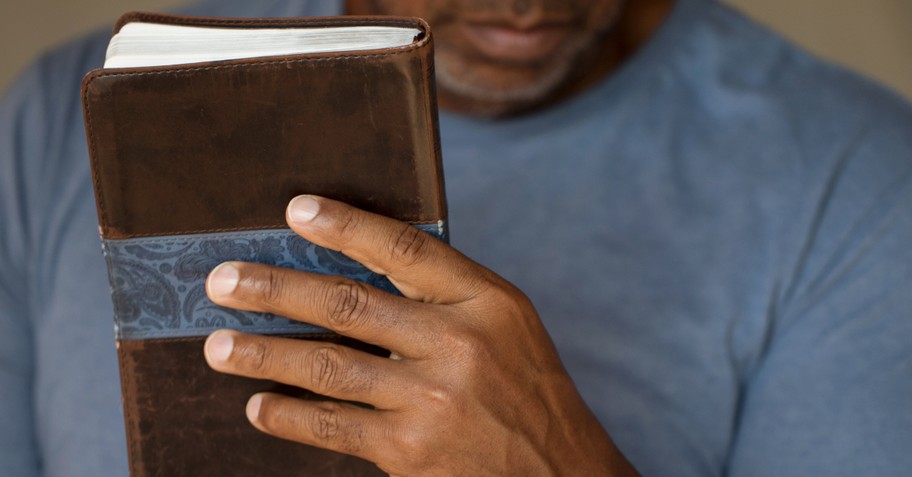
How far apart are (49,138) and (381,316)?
0.73 m

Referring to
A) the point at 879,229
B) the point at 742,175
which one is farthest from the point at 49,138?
the point at 879,229

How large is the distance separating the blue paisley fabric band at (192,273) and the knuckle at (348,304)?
0.04 metres

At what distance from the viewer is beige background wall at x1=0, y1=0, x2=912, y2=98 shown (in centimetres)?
186

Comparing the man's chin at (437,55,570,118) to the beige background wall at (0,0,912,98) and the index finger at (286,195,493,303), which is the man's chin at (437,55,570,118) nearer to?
the index finger at (286,195,493,303)

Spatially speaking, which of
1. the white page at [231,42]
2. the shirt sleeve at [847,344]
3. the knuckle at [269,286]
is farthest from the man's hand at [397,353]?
the shirt sleeve at [847,344]

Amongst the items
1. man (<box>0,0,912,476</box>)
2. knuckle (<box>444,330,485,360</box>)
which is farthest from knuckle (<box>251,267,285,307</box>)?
man (<box>0,0,912,476</box>)

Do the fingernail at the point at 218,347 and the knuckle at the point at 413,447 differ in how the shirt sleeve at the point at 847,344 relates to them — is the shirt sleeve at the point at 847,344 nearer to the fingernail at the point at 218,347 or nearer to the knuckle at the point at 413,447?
the knuckle at the point at 413,447

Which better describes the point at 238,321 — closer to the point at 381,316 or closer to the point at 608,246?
the point at 381,316

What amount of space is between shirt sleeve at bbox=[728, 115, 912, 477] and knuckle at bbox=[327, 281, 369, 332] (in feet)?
1.81

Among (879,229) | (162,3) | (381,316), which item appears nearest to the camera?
(381,316)

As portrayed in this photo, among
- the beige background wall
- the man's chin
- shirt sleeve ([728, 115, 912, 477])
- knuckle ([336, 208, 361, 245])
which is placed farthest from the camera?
the beige background wall

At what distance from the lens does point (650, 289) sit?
105cm

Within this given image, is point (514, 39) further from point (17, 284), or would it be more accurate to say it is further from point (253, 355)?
point (17, 284)

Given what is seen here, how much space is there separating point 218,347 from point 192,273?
69 mm
